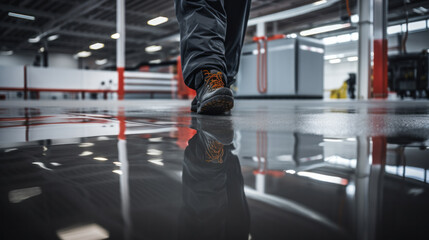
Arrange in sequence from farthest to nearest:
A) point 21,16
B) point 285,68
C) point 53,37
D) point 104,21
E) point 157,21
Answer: point 53,37
point 104,21
point 157,21
point 21,16
point 285,68

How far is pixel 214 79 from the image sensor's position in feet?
3.07

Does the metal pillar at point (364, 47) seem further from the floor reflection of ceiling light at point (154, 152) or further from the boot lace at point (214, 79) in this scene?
the floor reflection of ceiling light at point (154, 152)

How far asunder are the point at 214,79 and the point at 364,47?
17.8 feet

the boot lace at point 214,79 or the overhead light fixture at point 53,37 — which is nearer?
the boot lace at point 214,79

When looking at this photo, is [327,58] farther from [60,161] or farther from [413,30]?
[60,161]

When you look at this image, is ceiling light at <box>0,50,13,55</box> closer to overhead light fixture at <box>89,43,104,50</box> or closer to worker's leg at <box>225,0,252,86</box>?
overhead light fixture at <box>89,43,104,50</box>

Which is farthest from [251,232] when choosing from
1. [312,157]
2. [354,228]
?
[312,157]

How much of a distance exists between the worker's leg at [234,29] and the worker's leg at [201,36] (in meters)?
0.23

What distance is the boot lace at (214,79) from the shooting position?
91cm

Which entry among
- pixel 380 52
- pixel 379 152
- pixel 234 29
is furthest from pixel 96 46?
pixel 379 152

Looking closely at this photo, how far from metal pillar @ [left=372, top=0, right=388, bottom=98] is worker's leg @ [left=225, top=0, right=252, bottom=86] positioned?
5.20m

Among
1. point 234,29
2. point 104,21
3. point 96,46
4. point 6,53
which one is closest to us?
point 234,29

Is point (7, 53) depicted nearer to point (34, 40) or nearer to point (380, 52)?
point (34, 40)

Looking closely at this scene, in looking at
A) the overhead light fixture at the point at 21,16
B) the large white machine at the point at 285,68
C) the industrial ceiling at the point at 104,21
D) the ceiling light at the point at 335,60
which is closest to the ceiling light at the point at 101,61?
the industrial ceiling at the point at 104,21
